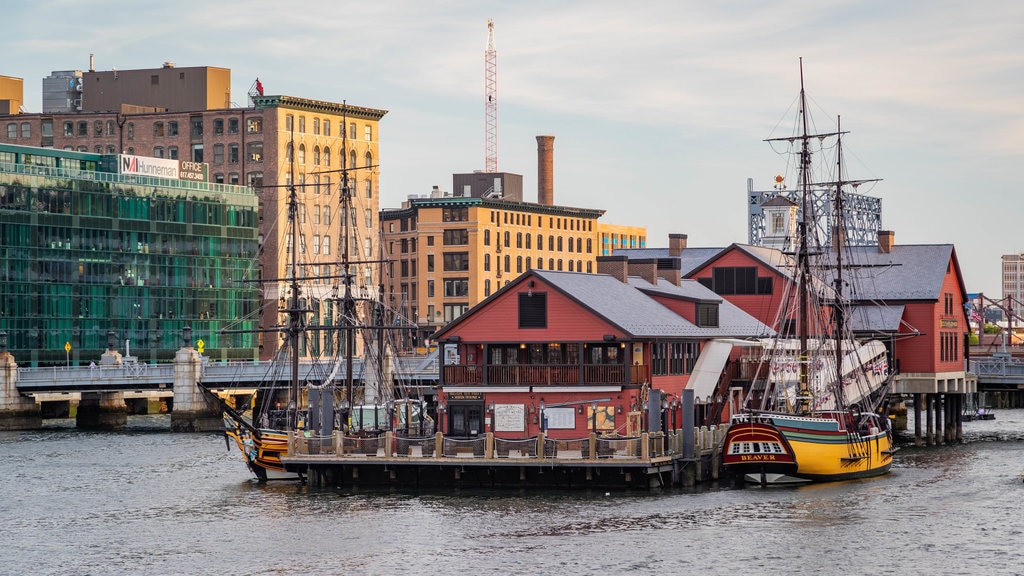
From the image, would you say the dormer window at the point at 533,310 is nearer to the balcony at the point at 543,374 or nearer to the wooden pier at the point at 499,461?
the balcony at the point at 543,374

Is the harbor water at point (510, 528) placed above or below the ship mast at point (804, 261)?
below

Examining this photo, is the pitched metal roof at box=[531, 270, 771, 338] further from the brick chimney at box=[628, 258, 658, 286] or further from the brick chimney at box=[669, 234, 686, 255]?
the brick chimney at box=[669, 234, 686, 255]

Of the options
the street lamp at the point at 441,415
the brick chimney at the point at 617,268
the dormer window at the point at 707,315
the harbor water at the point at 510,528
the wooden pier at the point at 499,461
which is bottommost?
the harbor water at the point at 510,528

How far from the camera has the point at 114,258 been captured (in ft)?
539

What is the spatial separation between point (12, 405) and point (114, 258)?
127 ft

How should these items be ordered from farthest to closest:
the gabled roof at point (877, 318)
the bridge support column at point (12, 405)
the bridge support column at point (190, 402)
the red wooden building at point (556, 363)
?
the bridge support column at point (12, 405) < the bridge support column at point (190, 402) < the gabled roof at point (877, 318) < the red wooden building at point (556, 363)

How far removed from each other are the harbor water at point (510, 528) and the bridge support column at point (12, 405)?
43.2 m

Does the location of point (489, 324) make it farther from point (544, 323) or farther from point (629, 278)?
point (629, 278)

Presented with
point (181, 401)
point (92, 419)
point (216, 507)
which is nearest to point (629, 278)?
point (216, 507)

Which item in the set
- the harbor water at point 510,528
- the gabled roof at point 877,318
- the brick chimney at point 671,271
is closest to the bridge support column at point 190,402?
the harbor water at point 510,528

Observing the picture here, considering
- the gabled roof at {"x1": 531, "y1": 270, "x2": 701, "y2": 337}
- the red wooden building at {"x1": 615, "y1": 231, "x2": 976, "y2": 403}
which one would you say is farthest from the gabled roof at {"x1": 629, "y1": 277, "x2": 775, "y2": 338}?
the red wooden building at {"x1": 615, "y1": 231, "x2": 976, "y2": 403}

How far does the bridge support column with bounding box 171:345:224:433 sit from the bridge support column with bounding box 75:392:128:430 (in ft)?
31.2

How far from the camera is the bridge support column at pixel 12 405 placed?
415 ft

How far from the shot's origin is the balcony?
76.7 meters
